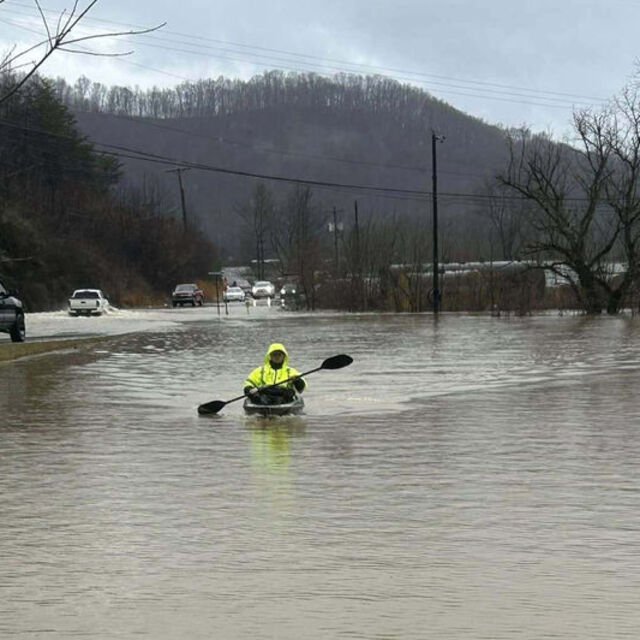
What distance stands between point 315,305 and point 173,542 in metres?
72.1

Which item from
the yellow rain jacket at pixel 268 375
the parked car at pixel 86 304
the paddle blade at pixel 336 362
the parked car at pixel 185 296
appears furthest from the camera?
the parked car at pixel 185 296

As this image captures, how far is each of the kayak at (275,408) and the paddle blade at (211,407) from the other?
0.38 m

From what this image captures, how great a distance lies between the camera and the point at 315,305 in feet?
268

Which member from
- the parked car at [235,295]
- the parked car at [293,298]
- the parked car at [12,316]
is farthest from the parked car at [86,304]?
the parked car at [235,295]

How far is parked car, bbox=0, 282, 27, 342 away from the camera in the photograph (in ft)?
126

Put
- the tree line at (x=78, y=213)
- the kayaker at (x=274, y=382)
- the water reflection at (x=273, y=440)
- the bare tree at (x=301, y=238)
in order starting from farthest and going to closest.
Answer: the tree line at (x=78, y=213) < the bare tree at (x=301, y=238) < the kayaker at (x=274, y=382) < the water reflection at (x=273, y=440)

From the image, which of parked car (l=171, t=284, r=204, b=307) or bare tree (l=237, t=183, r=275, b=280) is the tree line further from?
bare tree (l=237, t=183, r=275, b=280)

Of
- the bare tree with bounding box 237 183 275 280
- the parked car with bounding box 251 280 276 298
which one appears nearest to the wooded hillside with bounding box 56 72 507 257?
the bare tree with bounding box 237 183 275 280

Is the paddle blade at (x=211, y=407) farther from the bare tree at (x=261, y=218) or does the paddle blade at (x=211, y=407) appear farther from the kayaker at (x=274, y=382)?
the bare tree at (x=261, y=218)

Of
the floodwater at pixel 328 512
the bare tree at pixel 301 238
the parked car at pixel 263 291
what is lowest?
the floodwater at pixel 328 512

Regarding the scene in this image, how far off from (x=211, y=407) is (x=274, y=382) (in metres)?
0.97

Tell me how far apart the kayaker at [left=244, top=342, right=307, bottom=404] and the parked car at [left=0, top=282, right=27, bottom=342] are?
20513mm

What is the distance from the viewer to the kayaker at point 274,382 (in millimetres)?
18422

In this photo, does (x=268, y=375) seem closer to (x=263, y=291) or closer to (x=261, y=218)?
(x=263, y=291)
